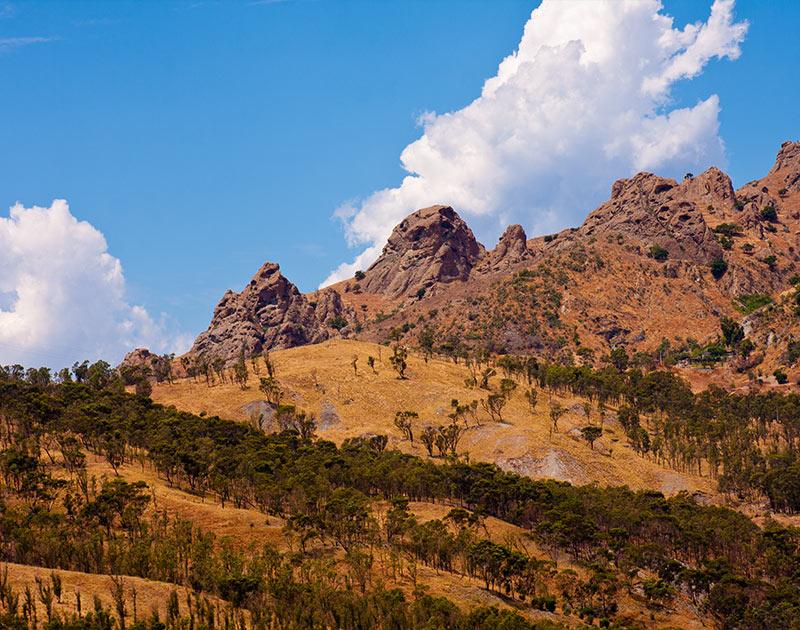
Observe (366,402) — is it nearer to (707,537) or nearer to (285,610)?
(707,537)

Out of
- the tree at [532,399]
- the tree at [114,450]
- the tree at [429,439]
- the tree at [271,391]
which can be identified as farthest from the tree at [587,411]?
the tree at [114,450]

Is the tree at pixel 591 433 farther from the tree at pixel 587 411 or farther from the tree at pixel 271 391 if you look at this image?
the tree at pixel 271 391

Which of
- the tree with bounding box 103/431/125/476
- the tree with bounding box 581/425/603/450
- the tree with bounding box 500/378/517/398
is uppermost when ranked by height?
the tree with bounding box 500/378/517/398

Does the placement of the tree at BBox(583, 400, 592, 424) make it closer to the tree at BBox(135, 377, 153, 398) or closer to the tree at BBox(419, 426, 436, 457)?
the tree at BBox(419, 426, 436, 457)

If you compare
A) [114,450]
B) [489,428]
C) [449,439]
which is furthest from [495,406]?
[114,450]

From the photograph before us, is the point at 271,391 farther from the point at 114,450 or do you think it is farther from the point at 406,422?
the point at 114,450

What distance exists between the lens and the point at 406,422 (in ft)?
583

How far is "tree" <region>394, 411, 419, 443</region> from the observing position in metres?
170

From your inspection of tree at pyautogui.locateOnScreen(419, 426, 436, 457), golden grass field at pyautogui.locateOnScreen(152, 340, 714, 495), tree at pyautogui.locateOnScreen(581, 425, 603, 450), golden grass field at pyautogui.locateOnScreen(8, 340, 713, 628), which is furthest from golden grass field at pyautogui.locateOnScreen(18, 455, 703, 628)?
tree at pyautogui.locateOnScreen(581, 425, 603, 450)

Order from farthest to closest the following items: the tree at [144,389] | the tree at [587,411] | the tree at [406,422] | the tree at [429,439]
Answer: the tree at [144,389] → the tree at [587,411] → the tree at [406,422] → the tree at [429,439]

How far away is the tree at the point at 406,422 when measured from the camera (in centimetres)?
17038

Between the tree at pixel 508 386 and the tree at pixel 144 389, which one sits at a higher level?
the tree at pixel 144 389

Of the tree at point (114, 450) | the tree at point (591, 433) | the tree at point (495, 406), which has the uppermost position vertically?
the tree at point (495, 406)

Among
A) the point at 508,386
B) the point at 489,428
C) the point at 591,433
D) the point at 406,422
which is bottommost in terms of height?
the point at 591,433
